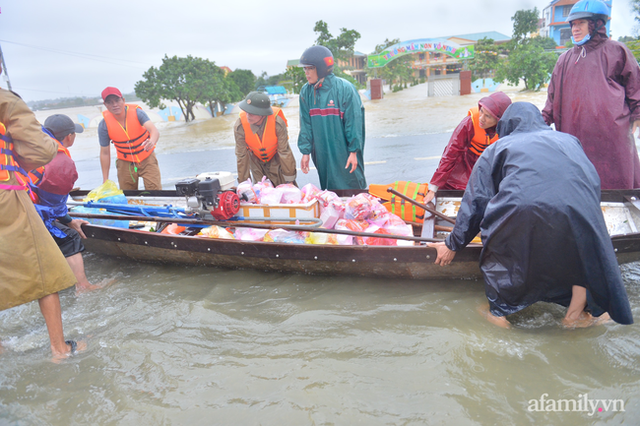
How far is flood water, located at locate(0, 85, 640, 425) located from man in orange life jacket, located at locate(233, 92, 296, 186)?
164 cm

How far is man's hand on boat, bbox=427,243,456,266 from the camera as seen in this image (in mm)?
3227

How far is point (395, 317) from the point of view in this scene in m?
3.40

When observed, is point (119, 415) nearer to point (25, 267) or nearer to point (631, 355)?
point (25, 267)

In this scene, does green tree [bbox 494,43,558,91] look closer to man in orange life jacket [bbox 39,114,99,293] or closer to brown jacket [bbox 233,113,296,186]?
brown jacket [bbox 233,113,296,186]

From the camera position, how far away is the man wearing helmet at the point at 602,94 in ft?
13.2

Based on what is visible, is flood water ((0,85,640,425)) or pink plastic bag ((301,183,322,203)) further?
pink plastic bag ((301,183,322,203))

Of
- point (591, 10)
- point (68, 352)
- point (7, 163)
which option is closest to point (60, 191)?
point (7, 163)

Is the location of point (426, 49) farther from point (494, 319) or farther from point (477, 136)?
point (494, 319)

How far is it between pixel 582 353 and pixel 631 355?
0.95 feet

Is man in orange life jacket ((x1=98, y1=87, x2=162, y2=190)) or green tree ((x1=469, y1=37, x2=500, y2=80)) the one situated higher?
green tree ((x1=469, y1=37, x2=500, y2=80))

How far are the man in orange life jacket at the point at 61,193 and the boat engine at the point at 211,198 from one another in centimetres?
99

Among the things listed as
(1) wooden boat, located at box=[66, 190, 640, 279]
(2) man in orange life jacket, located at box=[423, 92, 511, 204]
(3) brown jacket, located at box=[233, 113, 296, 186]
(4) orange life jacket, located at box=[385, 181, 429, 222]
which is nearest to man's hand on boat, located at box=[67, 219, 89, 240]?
(1) wooden boat, located at box=[66, 190, 640, 279]

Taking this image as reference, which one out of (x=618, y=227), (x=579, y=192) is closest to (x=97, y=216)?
(x=579, y=192)

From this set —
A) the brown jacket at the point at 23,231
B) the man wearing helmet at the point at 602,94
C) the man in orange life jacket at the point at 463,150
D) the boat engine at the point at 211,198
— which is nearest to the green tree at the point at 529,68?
the man wearing helmet at the point at 602,94
